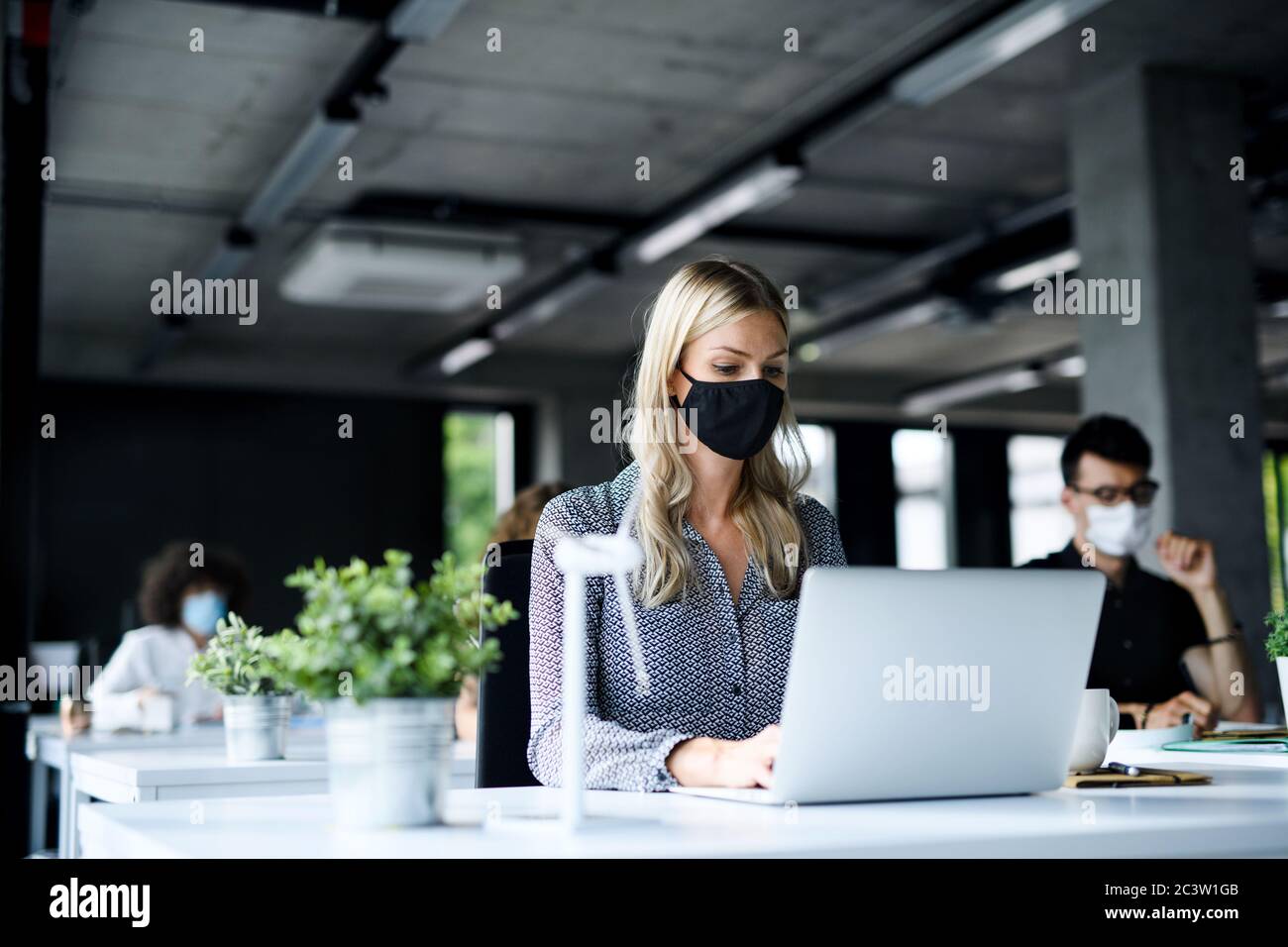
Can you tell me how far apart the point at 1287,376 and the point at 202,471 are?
9112 millimetres

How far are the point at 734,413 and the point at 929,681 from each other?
0.70m

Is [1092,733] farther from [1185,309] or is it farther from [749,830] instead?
[1185,309]

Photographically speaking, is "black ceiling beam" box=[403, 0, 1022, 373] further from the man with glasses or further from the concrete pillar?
the man with glasses

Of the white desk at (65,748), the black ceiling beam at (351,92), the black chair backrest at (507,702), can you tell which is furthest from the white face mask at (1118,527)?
the black ceiling beam at (351,92)

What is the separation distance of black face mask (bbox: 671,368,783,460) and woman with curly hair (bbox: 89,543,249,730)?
3034 mm

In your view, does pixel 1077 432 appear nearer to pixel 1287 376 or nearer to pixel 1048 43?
pixel 1048 43

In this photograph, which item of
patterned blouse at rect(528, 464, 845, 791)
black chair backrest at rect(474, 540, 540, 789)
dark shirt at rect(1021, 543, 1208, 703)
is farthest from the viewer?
dark shirt at rect(1021, 543, 1208, 703)

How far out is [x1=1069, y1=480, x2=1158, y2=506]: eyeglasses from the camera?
12.8 feet

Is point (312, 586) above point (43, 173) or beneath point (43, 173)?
beneath

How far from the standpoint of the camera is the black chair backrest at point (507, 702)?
257 centimetres

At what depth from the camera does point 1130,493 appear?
391 cm

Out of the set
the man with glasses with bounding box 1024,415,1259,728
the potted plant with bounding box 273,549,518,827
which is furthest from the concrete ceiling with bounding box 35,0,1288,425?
the potted plant with bounding box 273,549,518,827

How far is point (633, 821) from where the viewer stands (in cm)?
152
